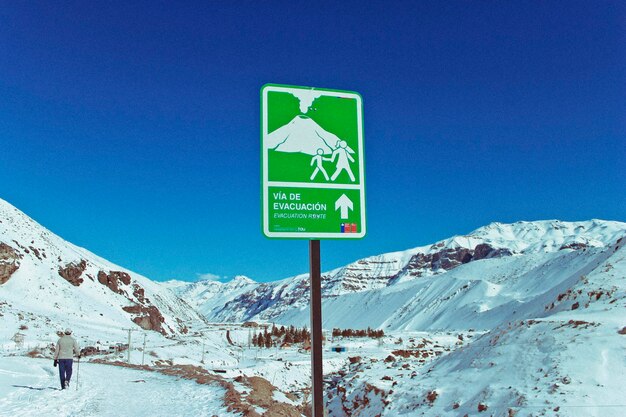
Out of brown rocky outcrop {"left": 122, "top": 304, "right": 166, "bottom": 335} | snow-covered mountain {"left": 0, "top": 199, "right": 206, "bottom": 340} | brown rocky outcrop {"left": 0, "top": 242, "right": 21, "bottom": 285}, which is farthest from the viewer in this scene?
brown rocky outcrop {"left": 122, "top": 304, "right": 166, "bottom": 335}

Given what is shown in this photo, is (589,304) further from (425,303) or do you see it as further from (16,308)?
(425,303)

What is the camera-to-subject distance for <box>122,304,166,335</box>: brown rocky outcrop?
7631cm

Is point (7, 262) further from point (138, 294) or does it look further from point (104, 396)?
point (104, 396)

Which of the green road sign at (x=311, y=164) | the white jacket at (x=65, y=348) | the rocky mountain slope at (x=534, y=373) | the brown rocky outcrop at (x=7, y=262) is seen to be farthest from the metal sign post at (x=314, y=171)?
the brown rocky outcrop at (x=7, y=262)

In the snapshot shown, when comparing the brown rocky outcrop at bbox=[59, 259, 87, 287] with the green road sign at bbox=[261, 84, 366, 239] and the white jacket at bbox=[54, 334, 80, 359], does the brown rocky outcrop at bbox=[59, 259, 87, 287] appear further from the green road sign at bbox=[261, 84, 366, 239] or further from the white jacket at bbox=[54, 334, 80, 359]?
the green road sign at bbox=[261, 84, 366, 239]

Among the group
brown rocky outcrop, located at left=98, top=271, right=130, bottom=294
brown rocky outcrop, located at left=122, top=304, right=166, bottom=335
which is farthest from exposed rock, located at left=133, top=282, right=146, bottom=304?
brown rocky outcrop, located at left=122, top=304, right=166, bottom=335

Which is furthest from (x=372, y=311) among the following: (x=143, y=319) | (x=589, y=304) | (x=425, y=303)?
(x=589, y=304)

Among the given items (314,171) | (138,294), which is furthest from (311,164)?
(138,294)

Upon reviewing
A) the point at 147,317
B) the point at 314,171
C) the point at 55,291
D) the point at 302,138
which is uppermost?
the point at 55,291

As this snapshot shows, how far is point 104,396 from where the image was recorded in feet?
Result: 47.4

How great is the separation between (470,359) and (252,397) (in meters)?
6.18

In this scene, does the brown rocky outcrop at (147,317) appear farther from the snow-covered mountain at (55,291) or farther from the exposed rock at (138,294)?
the exposed rock at (138,294)

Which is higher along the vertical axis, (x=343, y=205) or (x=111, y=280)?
(x=111, y=280)

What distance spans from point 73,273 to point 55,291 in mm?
7576
